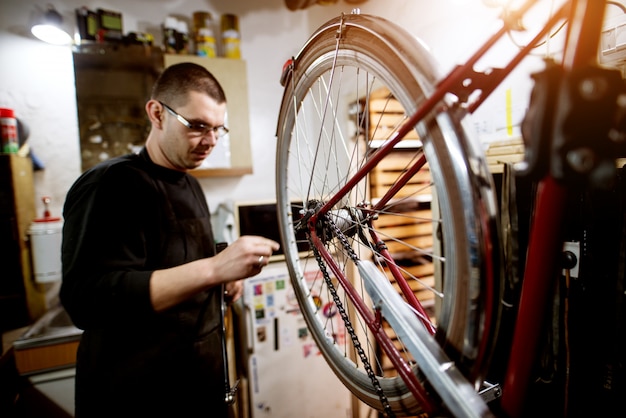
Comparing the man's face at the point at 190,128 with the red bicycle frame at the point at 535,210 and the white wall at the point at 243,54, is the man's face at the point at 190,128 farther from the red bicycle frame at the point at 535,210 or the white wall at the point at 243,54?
the white wall at the point at 243,54

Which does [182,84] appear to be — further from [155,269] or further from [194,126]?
[155,269]

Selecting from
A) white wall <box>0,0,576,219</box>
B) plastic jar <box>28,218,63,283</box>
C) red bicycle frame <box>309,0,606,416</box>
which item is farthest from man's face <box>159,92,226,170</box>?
plastic jar <box>28,218,63,283</box>

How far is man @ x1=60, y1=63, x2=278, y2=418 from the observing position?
950 millimetres

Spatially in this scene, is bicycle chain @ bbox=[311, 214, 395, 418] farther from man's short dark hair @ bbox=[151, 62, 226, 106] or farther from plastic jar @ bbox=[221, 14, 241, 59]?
plastic jar @ bbox=[221, 14, 241, 59]

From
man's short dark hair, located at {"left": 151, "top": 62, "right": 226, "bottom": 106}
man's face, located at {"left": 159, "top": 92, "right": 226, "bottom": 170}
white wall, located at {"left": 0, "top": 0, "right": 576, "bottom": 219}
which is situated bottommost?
man's face, located at {"left": 159, "top": 92, "right": 226, "bottom": 170}

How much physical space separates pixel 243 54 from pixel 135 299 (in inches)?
93.6

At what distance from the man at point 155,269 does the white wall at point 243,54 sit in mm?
1156

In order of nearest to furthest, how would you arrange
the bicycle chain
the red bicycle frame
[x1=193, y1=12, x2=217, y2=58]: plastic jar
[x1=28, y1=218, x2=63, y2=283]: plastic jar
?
the red bicycle frame < the bicycle chain < [x1=28, y1=218, x2=63, y2=283]: plastic jar < [x1=193, y1=12, x2=217, y2=58]: plastic jar

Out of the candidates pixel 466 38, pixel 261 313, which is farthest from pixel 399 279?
pixel 261 313

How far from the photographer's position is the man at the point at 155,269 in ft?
3.12

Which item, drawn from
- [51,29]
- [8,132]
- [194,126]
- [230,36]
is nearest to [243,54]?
[230,36]

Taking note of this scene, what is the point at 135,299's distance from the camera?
0.95 meters

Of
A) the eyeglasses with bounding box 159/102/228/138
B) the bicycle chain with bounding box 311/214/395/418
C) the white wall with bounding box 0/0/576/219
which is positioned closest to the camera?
the bicycle chain with bounding box 311/214/395/418

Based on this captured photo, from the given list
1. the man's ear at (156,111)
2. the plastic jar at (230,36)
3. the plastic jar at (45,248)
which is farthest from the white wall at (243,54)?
the man's ear at (156,111)
